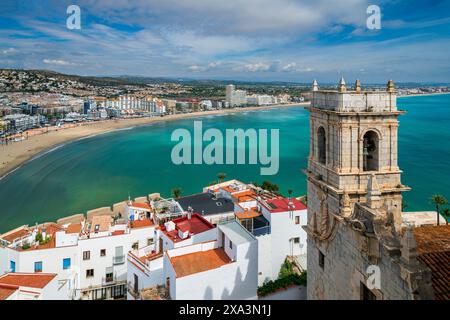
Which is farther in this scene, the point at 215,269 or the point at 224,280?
the point at 224,280

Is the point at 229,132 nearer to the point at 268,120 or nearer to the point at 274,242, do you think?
the point at 268,120

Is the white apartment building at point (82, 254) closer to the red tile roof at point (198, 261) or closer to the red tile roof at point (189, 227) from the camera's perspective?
the red tile roof at point (189, 227)

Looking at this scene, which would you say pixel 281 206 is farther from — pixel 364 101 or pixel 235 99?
pixel 235 99

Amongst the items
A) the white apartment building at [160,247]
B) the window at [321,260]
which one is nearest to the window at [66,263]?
the white apartment building at [160,247]

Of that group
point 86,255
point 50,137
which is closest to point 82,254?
point 86,255

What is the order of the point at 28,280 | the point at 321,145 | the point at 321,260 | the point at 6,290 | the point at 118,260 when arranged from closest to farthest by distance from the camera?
the point at 321,260 → the point at 321,145 → the point at 6,290 → the point at 28,280 → the point at 118,260

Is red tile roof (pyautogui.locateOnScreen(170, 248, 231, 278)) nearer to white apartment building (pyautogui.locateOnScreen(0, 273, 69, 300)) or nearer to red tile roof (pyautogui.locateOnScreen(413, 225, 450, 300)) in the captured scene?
white apartment building (pyautogui.locateOnScreen(0, 273, 69, 300))

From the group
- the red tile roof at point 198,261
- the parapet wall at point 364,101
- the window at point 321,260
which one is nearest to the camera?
the parapet wall at point 364,101
